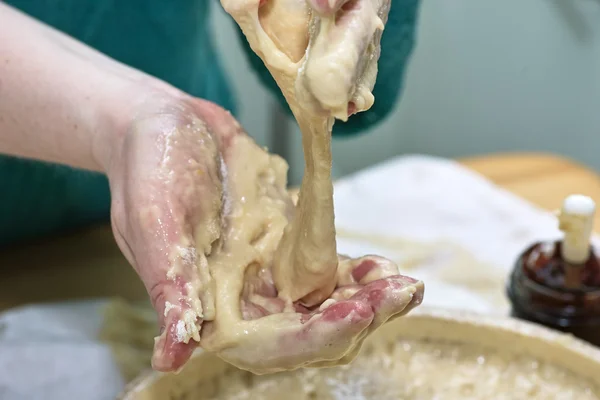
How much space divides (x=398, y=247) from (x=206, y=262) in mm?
440

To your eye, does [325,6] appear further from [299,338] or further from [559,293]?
[559,293]

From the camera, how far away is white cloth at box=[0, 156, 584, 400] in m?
0.54

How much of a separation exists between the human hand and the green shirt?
0.23 meters

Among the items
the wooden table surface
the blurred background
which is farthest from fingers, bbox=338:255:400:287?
the blurred background

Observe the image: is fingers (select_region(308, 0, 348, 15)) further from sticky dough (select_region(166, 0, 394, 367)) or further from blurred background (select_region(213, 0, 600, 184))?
blurred background (select_region(213, 0, 600, 184))

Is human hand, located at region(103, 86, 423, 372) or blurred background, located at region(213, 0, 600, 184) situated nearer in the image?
human hand, located at region(103, 86, 423, 372)

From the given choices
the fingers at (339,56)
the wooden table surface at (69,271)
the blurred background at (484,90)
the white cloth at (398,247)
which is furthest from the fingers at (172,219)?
the blurred background at (484,90)

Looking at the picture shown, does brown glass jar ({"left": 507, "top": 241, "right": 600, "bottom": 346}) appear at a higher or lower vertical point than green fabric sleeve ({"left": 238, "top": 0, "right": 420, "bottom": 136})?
lower

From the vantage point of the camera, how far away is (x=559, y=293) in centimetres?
53

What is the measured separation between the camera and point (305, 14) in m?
0.30

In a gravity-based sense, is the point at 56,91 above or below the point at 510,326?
above

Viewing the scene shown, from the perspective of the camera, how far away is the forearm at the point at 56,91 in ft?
1.38

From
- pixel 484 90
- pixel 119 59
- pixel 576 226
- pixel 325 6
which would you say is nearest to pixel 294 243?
pixel 325 6

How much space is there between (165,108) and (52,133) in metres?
0.10
